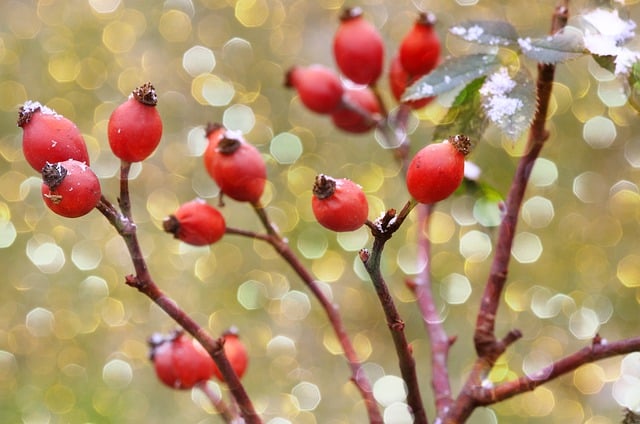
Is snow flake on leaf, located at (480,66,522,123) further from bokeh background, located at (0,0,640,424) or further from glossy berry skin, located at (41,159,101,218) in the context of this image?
bokeh background, located at (0,0,640,424)

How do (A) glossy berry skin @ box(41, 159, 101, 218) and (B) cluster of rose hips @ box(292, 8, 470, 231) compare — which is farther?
(B) cluster of rose hips @ box(292, 8, 470, 231)

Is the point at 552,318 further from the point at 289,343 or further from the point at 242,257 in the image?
the point at 242,257

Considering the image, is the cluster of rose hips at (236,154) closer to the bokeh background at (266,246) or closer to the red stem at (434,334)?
the red stem at (434,334)

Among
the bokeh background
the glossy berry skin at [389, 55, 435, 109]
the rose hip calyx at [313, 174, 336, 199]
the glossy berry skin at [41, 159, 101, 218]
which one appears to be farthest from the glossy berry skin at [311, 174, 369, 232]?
the bokeh background

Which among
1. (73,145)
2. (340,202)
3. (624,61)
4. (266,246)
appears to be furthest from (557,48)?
(266,246)

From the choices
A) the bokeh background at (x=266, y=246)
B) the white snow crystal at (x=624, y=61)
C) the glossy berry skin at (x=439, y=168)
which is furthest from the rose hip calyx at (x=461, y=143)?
the bokeh background at (x=266, y=246)

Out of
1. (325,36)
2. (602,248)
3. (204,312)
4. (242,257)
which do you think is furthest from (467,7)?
(204,312)
